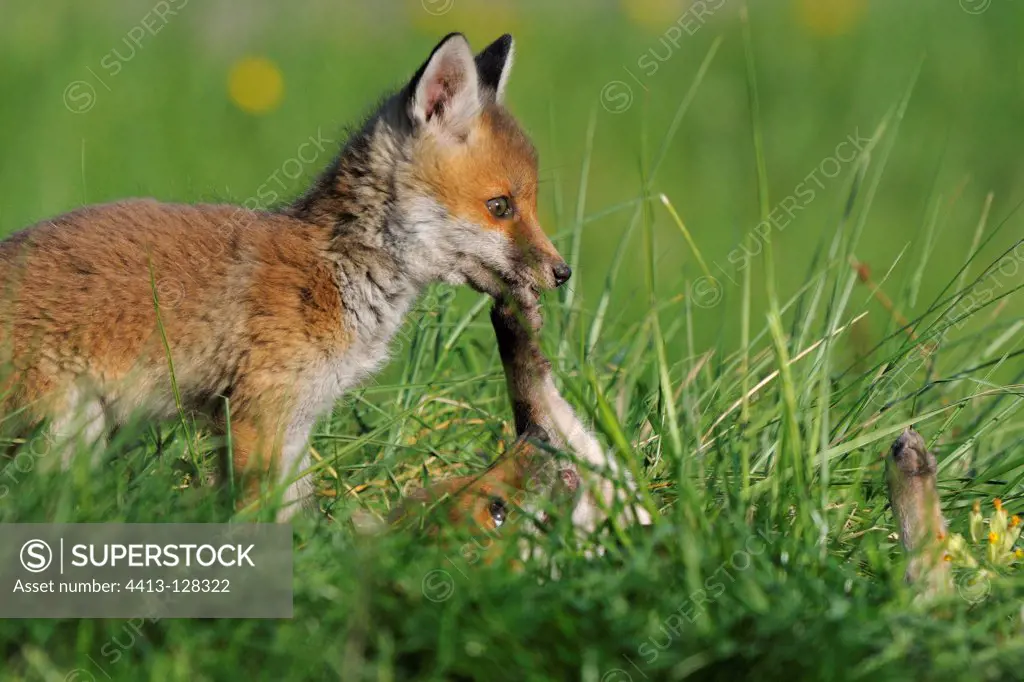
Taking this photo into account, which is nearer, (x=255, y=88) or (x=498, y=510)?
(x=498, y=510)

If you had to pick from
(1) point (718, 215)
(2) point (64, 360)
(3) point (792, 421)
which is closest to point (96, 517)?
(2) point (64, 360)

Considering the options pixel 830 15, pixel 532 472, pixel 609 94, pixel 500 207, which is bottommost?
pixel 532 472

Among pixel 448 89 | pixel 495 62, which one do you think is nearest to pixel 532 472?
pixel 448 89

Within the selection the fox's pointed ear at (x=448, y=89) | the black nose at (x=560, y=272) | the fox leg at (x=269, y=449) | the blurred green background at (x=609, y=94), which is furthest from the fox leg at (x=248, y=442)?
the blurred green background at (x=609, y=94)

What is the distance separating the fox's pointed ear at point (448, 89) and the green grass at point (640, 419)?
1.60ft

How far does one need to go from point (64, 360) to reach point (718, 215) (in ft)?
20.1

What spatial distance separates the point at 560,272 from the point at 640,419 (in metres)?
0.66

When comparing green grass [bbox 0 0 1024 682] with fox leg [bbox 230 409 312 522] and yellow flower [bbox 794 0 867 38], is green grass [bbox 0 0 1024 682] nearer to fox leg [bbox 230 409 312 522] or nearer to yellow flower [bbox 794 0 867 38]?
fox leg [bbox 230 409 312 522]

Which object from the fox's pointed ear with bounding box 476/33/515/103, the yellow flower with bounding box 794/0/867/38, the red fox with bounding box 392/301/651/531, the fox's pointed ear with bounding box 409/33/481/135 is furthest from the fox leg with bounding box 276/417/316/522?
the yellow flower with bounding box 794/0/867/38

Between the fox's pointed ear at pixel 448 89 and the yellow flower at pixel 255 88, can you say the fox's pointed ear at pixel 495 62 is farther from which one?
the yellow flower at pixel 255 88

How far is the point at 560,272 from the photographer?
437cm

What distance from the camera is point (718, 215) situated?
9.20 metres

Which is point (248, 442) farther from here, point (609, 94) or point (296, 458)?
point (609, 94)

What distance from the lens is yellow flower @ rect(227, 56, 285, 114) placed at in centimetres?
935
